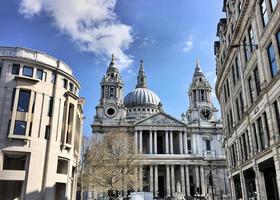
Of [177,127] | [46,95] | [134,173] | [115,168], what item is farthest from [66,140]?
[177,127]

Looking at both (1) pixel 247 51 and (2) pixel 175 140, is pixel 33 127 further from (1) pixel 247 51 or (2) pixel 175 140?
(2) pixel 175 140

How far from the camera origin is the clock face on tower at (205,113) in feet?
296

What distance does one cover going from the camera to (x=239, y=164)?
95.3ft

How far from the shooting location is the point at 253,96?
78.4 ft

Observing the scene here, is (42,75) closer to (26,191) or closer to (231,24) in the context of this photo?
(26,191)

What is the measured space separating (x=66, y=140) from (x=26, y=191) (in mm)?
8113

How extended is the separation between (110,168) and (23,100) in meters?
23.2

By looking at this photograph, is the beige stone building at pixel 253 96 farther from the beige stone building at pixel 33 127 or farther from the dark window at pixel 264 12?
the beige stone building at pixel 33 127

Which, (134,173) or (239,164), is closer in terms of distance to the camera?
(239,164)

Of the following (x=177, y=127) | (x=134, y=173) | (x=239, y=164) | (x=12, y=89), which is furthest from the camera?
(x=177, y=127)

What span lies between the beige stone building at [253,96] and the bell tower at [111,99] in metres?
56.4

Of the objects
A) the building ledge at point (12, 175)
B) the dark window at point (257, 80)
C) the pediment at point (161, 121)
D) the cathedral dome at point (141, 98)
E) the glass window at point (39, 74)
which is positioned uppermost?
the cathedral dome at point (141, 98)

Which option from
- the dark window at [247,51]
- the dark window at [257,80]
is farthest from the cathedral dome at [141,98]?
the dark window at [257,80]

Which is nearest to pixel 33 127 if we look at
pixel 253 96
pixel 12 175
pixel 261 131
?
pixel 12 175
